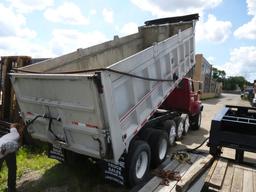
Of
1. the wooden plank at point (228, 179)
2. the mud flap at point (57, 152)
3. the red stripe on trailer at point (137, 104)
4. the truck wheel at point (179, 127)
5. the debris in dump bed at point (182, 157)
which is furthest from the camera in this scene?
the truck wheel at point (179, 127)

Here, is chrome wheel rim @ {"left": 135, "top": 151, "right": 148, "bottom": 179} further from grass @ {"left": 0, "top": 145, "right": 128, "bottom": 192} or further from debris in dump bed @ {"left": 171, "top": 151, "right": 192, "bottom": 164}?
debris in dump bed @ {"left": 171, "top": 151, "right": 192, "bottom": 164}

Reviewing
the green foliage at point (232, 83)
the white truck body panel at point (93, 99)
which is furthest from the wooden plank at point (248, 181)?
the green foliage at point (232, 83)

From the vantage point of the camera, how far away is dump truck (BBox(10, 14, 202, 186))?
4.82 metres

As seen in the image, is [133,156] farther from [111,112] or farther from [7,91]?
[7,91]

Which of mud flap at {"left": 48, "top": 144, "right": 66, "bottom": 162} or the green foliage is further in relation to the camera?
the green foliage

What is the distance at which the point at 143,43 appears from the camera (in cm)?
1012

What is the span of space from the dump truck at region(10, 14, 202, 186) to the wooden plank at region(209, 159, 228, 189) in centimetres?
161

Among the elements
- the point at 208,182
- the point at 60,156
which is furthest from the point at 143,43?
the point at 208,182

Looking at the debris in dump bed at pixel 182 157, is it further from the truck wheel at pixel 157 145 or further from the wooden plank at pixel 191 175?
the wooden plank at pixel 191 175

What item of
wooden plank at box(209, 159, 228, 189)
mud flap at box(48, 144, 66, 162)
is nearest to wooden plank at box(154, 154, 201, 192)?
wooden plank at box(209, 159, 228, 189)

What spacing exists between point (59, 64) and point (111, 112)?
263cm

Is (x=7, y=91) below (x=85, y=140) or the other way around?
the other way around

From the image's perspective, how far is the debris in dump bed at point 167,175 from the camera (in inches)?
231

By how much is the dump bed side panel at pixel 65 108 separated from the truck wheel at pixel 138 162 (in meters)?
0.75
